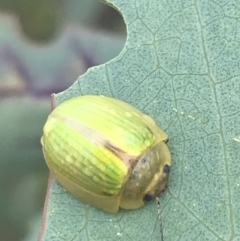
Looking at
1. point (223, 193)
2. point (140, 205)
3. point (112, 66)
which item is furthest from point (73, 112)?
point (223, 193)

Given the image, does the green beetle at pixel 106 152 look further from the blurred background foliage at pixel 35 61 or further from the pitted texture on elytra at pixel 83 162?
the blurred background foliage at pixel 35 61

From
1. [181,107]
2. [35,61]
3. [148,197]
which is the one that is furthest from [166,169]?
[35,61]

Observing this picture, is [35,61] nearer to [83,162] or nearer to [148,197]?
[83,162]

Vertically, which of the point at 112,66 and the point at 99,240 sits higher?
the point at 112,66

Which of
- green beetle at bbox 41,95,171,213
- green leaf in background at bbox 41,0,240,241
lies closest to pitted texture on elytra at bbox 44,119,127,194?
green beetle at bbox 41,95,171,213

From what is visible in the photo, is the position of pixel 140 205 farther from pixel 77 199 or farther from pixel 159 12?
pixel 159 12

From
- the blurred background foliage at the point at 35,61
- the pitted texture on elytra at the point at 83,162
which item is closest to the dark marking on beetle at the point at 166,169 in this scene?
the pitted texture on elytra at the point at 83,162
